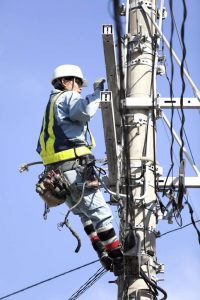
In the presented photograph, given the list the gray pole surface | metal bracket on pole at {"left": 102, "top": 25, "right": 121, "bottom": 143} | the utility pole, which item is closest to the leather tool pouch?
the utility pole

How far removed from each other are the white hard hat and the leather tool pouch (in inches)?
42.7

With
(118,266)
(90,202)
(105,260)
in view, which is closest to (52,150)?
(90,202)

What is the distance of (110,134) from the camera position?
7.35 metres

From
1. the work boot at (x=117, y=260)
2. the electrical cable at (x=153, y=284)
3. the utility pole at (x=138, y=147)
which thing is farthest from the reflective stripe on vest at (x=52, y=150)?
the electrical cable at (x=153, y=284)

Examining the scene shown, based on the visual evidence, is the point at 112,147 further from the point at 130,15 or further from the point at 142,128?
the point at 130,15

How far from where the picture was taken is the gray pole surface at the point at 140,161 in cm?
709

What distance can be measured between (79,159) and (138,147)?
39.0 inches

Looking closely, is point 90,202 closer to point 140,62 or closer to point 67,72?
point 67,72

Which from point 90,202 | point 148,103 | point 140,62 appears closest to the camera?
point 90,202

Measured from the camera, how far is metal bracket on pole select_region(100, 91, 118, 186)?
6.91 m

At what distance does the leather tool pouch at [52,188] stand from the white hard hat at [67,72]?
3.56ft

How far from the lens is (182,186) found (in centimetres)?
746

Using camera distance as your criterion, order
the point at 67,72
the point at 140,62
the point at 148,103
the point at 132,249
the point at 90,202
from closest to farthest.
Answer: the point at 132,249, the point at 90,202, the point at 67,72, the point at 148,103, the point at 140,62

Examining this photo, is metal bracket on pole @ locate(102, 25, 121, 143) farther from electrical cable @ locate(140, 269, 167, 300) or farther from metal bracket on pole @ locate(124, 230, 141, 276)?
electrical cable @ locate(140, 269, 167, 300)
